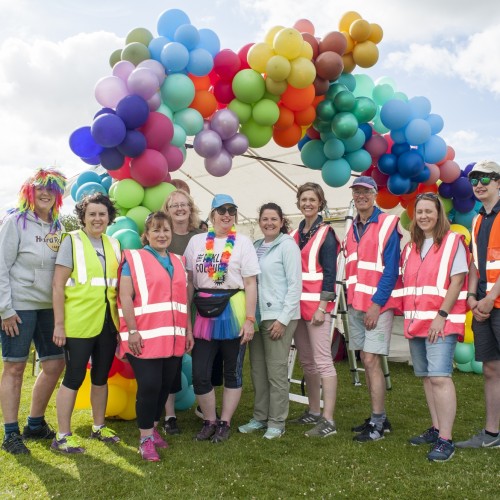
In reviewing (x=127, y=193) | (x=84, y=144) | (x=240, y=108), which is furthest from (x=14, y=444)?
(x=240, y=108)

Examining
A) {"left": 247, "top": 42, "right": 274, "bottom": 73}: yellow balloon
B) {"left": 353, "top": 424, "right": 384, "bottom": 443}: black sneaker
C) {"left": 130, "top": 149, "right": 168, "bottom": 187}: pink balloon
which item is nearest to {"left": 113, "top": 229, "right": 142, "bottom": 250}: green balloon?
{"left": 130, "top": 149, "right": 168, "bottom": 187}: pink balloon

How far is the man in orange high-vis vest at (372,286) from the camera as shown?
362cm

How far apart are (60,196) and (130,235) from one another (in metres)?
0.58

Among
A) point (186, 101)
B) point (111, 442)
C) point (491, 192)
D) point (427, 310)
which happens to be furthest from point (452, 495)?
point (186, 101)

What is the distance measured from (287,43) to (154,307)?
8.59 feet

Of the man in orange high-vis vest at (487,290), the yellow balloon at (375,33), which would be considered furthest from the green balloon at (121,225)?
the yellow balloon at (375,33)

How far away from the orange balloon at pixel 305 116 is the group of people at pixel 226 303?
1.31m

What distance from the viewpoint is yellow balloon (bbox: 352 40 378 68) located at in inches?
198

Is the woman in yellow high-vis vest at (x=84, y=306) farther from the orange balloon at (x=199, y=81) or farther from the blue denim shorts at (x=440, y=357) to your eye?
the blue denim shorts at (x=440, y=357)

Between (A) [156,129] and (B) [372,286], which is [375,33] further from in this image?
(B) [372,286]

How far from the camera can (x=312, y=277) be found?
3.94m

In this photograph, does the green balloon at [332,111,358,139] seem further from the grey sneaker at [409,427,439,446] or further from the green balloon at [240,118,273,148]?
the grey sneaker at [409,427,439,446]

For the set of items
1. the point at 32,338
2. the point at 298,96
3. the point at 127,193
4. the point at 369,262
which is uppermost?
the point at 298,96

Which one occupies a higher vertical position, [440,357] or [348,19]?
[348,19]
